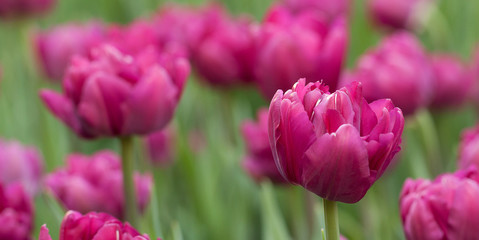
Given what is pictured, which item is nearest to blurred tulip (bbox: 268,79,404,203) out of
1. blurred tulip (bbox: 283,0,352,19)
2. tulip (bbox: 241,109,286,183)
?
tulip (bbox: 241,109,286,183)

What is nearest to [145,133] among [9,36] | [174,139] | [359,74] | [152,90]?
[152,90]

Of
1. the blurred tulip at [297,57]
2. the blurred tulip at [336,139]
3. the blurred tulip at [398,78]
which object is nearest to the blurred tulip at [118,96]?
the blurred tulip at [297,57]

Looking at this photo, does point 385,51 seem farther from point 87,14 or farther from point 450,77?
point 87,14

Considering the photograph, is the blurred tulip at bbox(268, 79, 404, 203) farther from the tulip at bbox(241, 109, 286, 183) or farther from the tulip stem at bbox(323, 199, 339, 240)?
the tulip at bbox(241, 109, 286, 183)

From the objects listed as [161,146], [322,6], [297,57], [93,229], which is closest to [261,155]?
[297,57]

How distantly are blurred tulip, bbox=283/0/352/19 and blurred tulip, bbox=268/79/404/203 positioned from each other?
121 centimetres

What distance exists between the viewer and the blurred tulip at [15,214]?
73 cm

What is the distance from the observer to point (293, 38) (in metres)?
0.95

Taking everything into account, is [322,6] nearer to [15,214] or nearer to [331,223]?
[15,214]

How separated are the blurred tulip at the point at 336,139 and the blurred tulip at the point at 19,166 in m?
0.70

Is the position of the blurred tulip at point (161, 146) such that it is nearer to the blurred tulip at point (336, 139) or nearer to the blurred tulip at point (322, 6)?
the blurred tulip at point (322, 6)

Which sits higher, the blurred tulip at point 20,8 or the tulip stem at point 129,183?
the blurred tulip at point 20,8

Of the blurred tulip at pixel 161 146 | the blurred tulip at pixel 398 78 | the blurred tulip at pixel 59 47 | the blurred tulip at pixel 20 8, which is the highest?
the blurred tulip at pixel 20 8

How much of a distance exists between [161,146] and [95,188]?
0.48m
